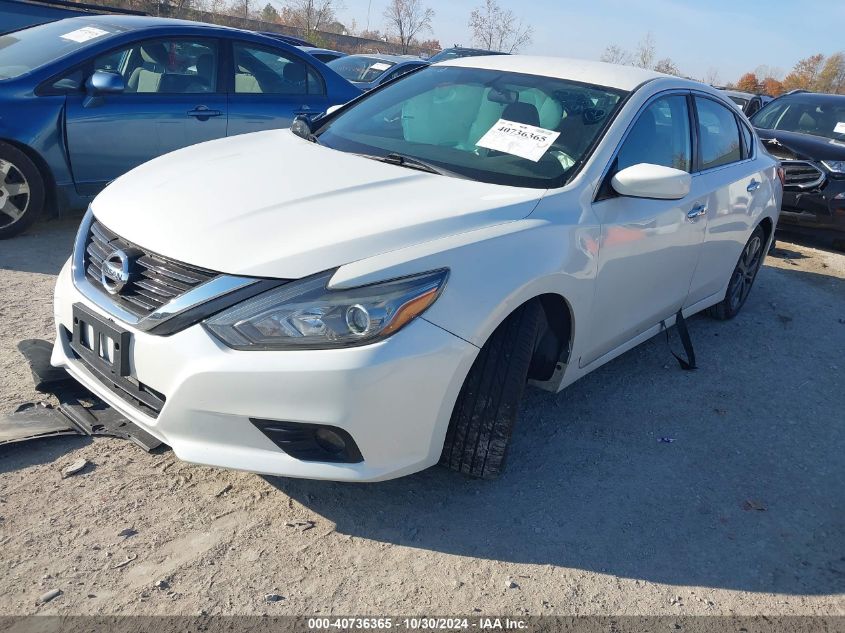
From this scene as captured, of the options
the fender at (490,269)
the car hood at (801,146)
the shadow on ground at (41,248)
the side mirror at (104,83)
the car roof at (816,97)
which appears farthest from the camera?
the car roof at (816,97)

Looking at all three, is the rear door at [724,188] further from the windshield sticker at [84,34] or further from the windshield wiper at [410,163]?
the windshield sticker at [84,34]

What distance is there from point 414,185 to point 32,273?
2994 millimetres

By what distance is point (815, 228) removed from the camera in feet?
26.0

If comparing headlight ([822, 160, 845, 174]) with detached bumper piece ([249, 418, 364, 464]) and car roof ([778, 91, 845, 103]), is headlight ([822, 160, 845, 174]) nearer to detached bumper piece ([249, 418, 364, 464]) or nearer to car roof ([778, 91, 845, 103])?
car roof ([778, 91, 845, 103])

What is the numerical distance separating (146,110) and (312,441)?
410 cm

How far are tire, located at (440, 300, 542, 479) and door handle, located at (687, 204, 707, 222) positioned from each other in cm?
147

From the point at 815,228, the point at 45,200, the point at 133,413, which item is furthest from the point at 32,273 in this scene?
the point at 815,228

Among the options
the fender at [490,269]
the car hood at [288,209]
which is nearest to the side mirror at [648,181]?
the fender at [490,269]

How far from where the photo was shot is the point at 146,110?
5.65 m

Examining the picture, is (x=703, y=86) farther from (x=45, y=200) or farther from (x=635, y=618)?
(x=45, y=200)

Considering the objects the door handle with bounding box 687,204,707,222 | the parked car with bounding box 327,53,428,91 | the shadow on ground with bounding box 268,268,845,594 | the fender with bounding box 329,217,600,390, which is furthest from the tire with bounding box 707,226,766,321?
the parked car with bounding box 327,53,428,91

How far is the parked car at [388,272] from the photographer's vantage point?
237cm

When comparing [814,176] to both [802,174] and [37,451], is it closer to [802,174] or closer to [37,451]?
[802,174]

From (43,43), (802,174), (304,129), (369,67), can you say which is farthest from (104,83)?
(369,67)
